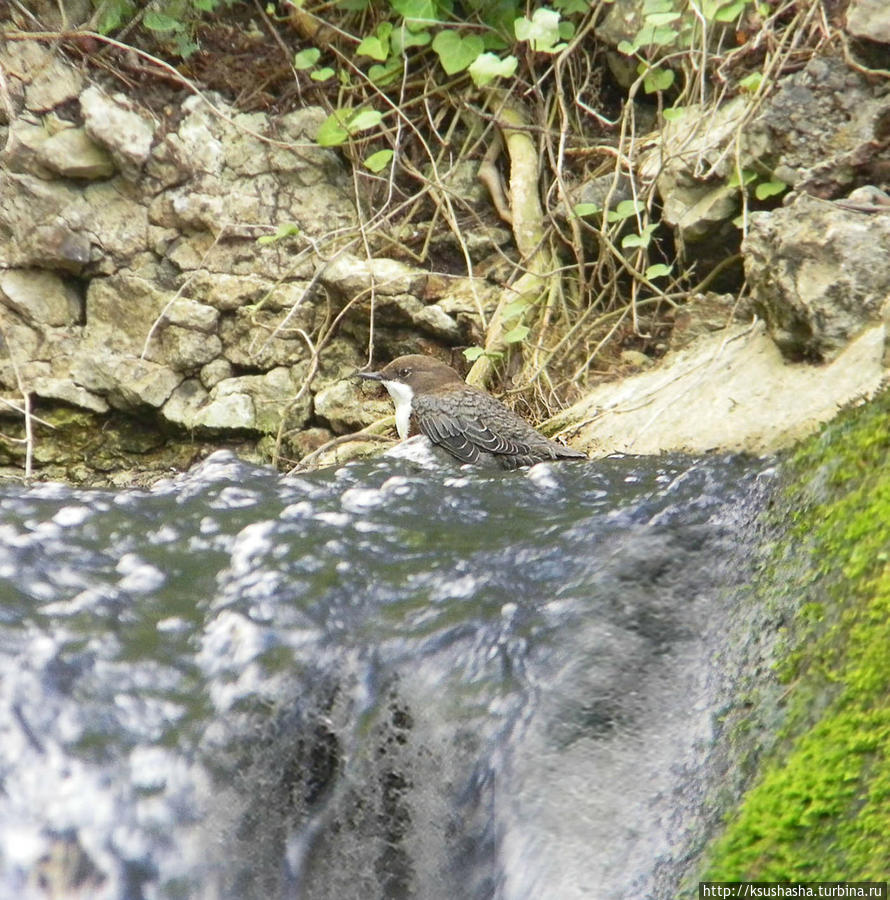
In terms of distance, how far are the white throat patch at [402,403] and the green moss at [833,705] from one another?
2.81m

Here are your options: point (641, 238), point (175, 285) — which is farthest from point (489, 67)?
point (175, 285)

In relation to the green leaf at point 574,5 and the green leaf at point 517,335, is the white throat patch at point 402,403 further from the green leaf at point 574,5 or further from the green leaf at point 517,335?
the green leaf at point 574,5

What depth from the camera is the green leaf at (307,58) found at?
5793 mm

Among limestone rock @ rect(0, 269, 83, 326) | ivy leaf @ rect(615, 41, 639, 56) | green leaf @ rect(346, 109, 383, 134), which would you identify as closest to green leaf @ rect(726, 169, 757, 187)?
ivy leaf @ rect(615, 41, 639, 56)

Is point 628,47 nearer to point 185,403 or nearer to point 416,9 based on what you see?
point 416,9

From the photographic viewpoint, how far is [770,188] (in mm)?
4762

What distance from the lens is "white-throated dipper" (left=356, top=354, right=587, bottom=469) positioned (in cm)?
464

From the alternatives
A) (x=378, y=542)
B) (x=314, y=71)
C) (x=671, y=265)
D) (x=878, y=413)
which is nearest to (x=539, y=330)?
(x=671, y=265)

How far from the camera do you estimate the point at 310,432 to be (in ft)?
18.0

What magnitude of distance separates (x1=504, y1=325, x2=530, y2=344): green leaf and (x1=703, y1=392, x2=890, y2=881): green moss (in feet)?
9.05

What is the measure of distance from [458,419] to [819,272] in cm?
165

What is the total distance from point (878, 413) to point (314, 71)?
4255mm

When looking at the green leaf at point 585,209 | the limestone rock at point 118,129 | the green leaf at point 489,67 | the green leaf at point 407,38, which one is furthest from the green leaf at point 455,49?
the limestone rock at point 118,129

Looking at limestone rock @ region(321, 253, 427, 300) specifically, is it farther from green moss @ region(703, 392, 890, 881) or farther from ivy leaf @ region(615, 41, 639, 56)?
green moss @ region(703, 392, 890, 881)
